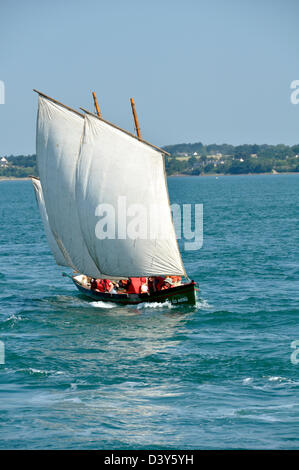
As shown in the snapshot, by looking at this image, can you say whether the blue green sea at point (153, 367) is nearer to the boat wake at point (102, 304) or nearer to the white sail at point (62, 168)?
the boat wake at point (102, 304)

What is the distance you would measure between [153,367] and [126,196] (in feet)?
55.2

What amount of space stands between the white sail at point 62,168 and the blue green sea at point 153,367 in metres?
4.06

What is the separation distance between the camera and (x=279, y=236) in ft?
307

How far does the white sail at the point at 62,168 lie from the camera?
171 ft

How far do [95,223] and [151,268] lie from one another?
210 inches

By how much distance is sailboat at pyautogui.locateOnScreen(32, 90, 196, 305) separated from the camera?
162 ft

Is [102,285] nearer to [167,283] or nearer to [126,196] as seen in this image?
[167,283]

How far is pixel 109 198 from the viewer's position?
50312 millimetres

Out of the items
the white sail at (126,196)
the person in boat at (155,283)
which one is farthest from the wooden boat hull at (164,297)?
the white sail at (126,196)

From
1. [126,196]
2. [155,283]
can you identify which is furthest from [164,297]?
[126,196]

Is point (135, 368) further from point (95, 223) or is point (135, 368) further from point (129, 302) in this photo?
point (95, 223)

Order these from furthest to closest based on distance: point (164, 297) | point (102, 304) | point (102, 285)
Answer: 1. point (102, 285)
2. point (102, 304)
3. point (164, 297)

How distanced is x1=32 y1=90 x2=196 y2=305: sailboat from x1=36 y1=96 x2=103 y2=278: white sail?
0.07 meters

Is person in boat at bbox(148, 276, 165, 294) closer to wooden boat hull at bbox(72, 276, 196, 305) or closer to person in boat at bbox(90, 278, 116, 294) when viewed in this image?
wooden boat hull at bbox(72, 276, 196, 305)
